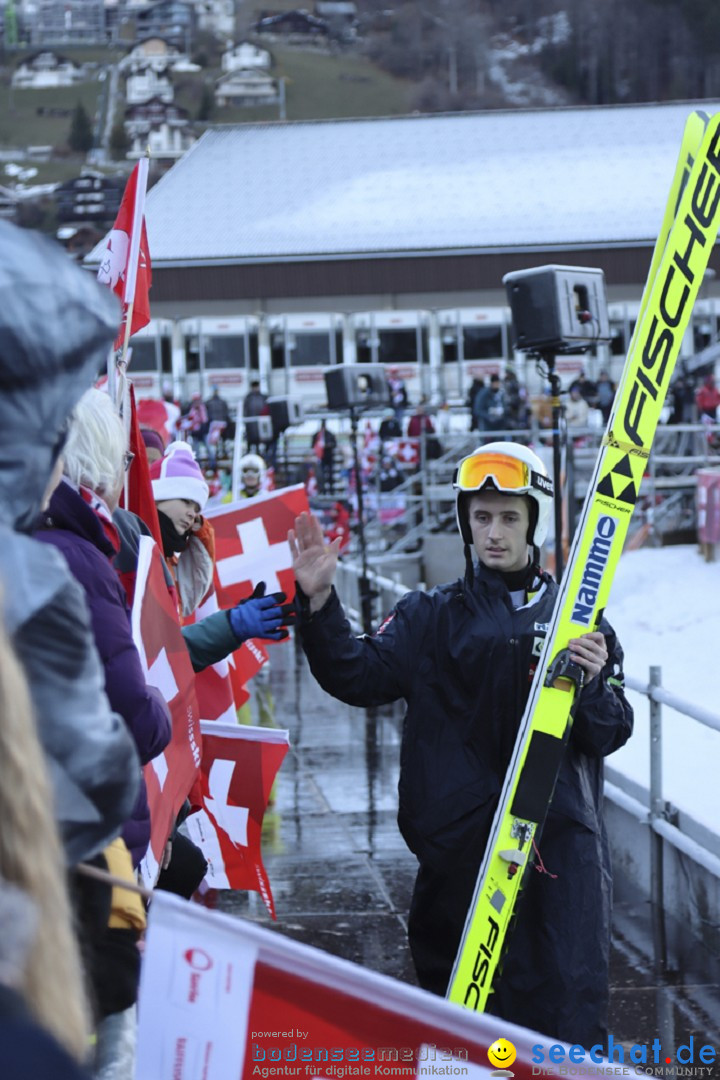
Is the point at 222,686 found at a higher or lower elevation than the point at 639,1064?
higher

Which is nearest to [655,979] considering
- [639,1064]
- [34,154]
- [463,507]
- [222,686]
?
[639,1064]

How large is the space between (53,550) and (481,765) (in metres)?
2.28

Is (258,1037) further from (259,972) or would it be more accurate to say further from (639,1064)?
(639,1064)

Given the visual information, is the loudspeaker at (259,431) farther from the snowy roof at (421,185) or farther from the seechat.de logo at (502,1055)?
the seechat.de logo at (502,1055)

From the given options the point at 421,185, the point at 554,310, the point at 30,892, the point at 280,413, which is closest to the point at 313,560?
the point at 30,892

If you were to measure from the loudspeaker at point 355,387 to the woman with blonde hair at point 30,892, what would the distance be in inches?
479

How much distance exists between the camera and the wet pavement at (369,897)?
486cm

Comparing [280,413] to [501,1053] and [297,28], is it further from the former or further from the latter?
[297,28]

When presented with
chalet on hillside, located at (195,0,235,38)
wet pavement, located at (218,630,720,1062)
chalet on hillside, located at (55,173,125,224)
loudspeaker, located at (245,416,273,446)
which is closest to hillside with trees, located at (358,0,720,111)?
chalet on hillside, located at (195,0,235,38)

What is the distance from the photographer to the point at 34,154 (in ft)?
457

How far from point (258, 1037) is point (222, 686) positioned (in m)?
3.56

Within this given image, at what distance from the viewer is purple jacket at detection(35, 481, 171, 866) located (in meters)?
2.65

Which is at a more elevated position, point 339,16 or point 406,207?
point 339,16

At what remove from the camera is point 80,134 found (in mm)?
139750
